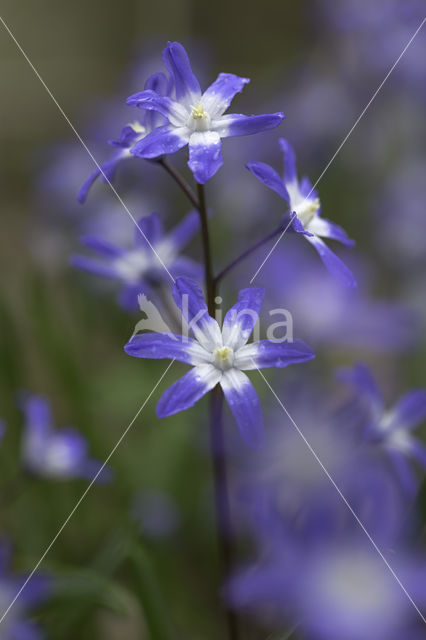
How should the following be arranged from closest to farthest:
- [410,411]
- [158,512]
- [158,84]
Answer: [158,84], [410,411], [158,512]

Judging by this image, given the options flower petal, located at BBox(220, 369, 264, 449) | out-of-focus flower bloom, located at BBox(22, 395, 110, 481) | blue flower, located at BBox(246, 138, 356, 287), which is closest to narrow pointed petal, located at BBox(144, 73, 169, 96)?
blue flower, located at BBox(246, 138, 356, 287)

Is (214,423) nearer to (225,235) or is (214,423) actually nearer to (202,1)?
(225,235)

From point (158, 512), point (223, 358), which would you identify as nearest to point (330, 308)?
point (158, 512)

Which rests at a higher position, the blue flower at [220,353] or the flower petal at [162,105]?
the flower petal at [162,105]

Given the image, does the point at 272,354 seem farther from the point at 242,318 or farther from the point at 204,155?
the point at 204,155

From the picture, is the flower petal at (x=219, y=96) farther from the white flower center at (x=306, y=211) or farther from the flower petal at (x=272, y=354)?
the flower petal at (x=272, y=354)

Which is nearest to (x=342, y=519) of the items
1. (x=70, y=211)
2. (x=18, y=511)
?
(x=18, y=511)

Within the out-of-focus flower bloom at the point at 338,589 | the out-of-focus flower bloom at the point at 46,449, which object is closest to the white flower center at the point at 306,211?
the out-of-focus flower bloom at the point at 338,589
